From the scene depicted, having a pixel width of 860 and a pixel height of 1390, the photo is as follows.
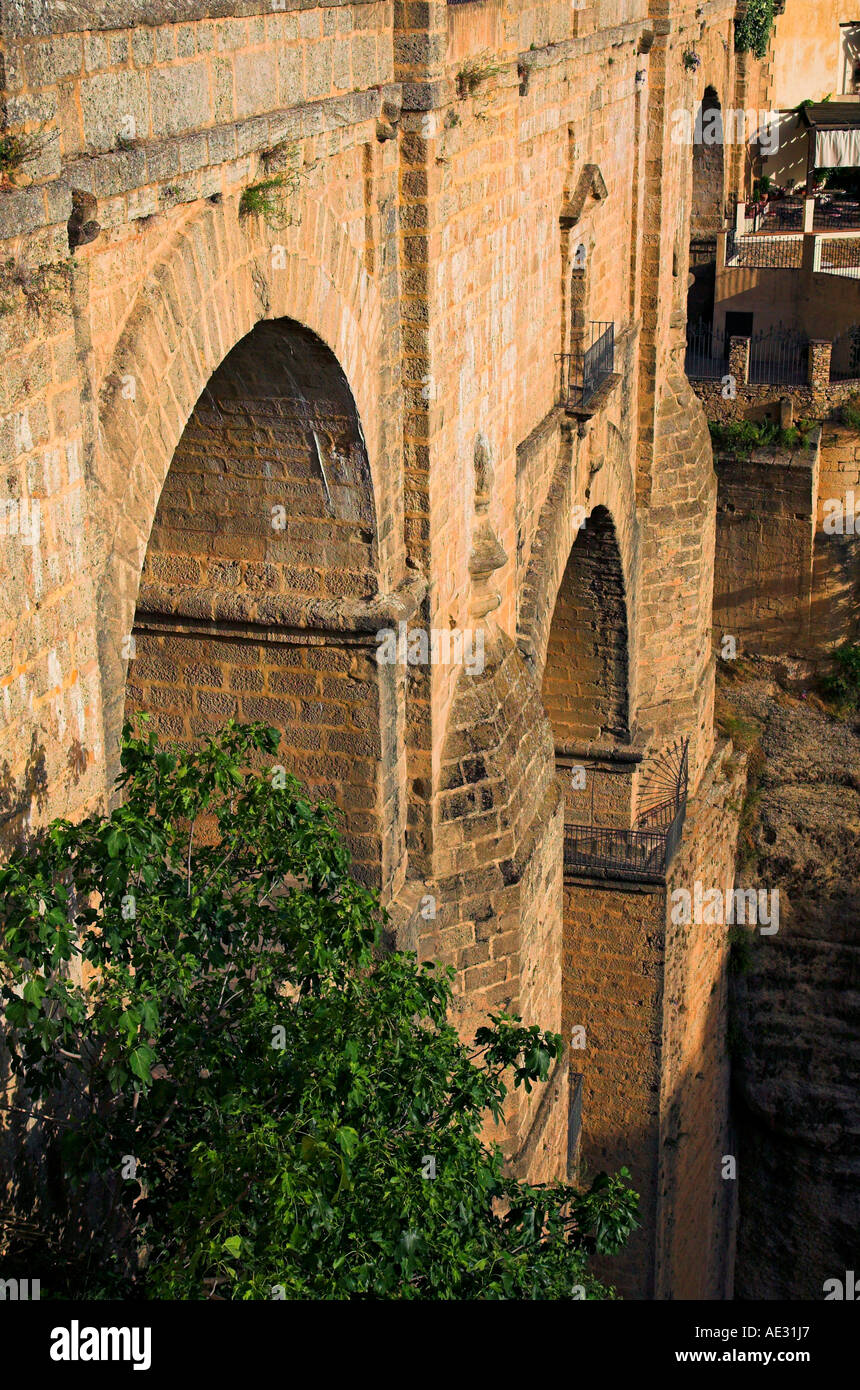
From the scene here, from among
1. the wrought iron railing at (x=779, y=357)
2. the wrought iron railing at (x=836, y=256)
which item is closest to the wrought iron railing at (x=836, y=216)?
the wrought iron railing at (x=836, y=256)

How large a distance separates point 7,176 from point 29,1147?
9.03 ft

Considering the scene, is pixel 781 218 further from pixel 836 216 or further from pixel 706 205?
pixel 706 205

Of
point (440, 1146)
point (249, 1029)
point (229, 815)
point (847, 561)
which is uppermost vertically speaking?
point (847, 561)

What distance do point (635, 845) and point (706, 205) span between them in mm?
Answer: 14384

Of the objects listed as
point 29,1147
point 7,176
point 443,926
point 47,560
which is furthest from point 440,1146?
point 443,926

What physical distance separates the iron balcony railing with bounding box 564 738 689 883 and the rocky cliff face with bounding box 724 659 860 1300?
2967 millimetres

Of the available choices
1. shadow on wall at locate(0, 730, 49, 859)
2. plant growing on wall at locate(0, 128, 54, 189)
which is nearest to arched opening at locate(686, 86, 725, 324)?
plant growing on wall at locate(0, 128, 54, 189)

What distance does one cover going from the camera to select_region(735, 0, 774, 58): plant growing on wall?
26.0 metres

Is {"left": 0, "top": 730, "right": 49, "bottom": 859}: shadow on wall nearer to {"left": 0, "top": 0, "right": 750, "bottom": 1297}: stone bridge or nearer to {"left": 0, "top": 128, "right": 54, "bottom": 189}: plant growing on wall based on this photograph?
{"left": 0, "top": 0, "right": 750, "bottom": 1297}: stone bridge

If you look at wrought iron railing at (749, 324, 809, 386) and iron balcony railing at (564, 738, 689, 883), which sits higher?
wrought iron railing at (749, 324, 809, 386)

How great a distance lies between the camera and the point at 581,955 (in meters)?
15.5

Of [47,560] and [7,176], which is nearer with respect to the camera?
[7,176]

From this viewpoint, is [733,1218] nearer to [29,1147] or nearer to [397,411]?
[397,411]

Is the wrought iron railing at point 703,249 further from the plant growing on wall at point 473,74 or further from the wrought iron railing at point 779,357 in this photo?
the plant growing on wall at point 473,74
